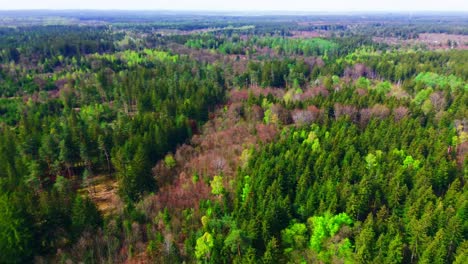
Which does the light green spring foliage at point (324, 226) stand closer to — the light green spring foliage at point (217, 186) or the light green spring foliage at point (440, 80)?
the light green spring foliage at point (217, 186)

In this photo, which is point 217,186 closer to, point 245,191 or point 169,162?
point 245,191

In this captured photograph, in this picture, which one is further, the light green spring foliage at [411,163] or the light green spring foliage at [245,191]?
the light green spring foliage at [411,163]

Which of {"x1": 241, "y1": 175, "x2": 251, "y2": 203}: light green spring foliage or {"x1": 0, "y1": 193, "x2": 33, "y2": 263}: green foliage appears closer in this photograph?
{"x1": 0, "y1": 193, "x2": 33, "y2": 263}: green foliage

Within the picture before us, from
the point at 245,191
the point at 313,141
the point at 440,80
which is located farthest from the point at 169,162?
the point at 440,80

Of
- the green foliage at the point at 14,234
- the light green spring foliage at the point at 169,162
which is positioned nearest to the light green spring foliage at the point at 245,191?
the light green spring foliage at the point at 169,162

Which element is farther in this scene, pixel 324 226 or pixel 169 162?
pixel 169 162

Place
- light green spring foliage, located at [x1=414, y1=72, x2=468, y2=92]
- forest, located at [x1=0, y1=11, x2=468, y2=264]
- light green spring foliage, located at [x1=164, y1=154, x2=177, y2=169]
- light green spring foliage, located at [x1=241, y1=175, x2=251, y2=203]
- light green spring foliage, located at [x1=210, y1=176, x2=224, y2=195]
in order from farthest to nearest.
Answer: light green spring foliage, located at [x1=414, y1=72, x2=468, y2=92]
light green spring foliage, located at [x1=164, y1=154, x2=177, y2=169]
light green spring foliage, located at [x1=210, y1=176, x2=224, y2=195]
light green spring foliage, located at [x1=241, y1=175, x2=251, y2=203]
forest, located at [x1=0, y1=11, x2=468, y2=264]

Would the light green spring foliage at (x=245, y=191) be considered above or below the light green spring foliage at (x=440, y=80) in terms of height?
below

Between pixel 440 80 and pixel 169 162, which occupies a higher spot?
pixel 440 80

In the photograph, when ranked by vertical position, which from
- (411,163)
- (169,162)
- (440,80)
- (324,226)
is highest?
(440,80)

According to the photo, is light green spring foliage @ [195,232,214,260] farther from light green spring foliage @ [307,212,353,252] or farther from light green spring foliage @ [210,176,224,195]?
light green spring foliage @ [307,212,353,252]

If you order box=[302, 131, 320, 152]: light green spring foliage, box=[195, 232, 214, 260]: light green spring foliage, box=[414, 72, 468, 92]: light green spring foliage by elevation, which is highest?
box=[414, 72, 468, 92]: light green spring foliage

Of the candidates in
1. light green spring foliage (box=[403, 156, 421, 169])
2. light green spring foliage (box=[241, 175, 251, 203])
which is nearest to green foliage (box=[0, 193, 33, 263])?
light green spring foliage (box=[241, 175, 251, 203])

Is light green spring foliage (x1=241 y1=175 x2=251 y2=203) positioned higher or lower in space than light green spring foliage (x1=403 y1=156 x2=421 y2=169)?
lower
